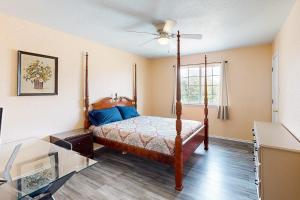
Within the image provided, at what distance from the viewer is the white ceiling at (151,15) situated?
7.07 feet

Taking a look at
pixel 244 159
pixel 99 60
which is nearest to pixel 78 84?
pixel 99 60

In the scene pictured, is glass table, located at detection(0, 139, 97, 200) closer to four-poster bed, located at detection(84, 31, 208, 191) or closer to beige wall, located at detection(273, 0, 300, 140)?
four-poster bed, located at detection(84, 31, 208, 191)

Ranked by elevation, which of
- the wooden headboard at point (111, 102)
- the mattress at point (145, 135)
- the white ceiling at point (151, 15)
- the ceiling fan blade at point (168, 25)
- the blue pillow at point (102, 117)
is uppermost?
the white ceiling at point (151, 15)

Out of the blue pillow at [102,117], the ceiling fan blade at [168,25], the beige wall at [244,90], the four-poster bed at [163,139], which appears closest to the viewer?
the four-poster bed at [163,139]

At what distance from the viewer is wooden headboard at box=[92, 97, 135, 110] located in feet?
12.8

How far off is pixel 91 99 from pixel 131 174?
6.32ft

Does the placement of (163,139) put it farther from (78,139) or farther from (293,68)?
(293,68)

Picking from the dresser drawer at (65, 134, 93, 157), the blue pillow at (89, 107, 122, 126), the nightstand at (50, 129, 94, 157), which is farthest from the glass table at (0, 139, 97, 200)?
the blue pillow at (89, 107, 122, 126)

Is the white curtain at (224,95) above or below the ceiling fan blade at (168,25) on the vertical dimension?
below

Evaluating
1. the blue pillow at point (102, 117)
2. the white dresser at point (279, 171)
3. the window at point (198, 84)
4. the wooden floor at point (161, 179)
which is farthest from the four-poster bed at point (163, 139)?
the window at point (198, 84)

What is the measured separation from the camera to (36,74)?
9.20ft

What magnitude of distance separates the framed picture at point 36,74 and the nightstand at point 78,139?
2.64 ft

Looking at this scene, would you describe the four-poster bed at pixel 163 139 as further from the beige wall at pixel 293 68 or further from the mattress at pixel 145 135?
the beige wall at pixel 293 68

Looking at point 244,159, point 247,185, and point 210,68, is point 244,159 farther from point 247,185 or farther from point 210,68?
point 210,68
